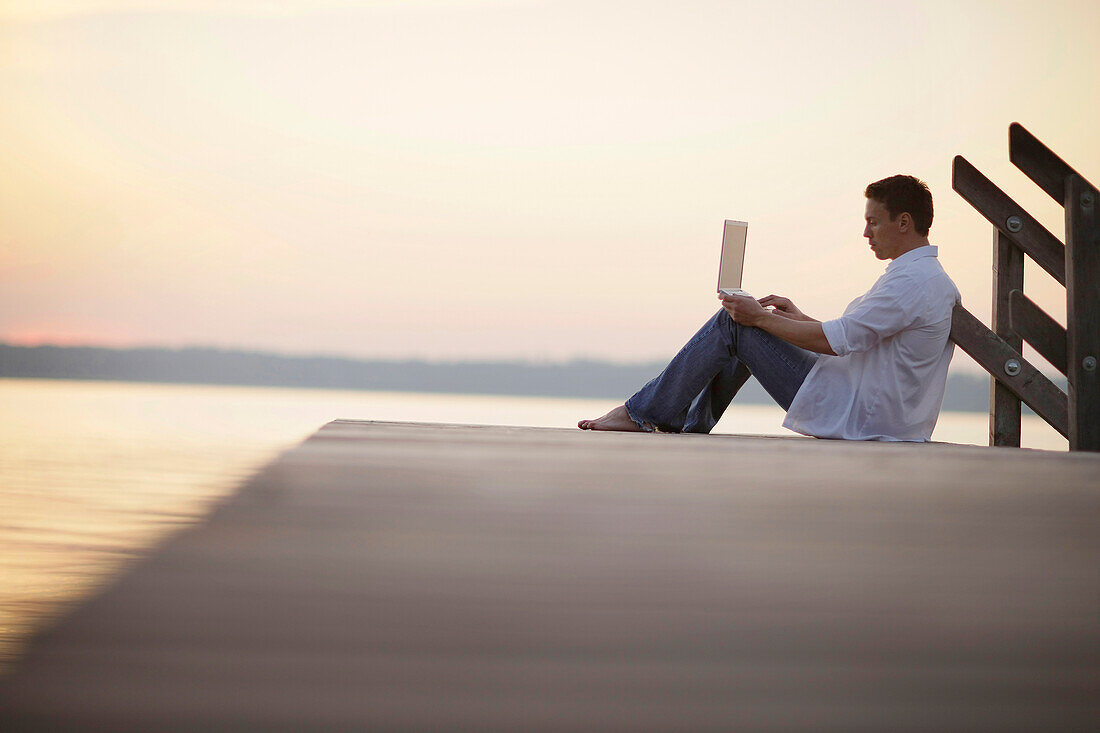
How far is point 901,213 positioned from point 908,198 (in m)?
0.05

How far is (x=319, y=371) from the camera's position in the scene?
22.8 m

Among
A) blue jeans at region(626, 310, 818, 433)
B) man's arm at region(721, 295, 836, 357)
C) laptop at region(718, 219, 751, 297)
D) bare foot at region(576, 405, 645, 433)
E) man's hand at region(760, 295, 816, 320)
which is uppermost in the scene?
laptop at region(718, 219, 751, 297)

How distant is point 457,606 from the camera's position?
58cm

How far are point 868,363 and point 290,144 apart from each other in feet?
50.0

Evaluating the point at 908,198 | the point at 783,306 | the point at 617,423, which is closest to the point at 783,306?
the point at 783,306

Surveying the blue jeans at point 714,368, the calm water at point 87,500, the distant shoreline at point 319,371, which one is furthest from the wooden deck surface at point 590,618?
the distant shoreline at point 319,371

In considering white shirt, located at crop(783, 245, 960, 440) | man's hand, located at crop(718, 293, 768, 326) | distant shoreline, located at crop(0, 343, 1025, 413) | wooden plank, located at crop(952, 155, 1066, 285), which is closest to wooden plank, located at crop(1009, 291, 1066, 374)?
wooden plank, located at crop(952, 155, 1066, 285)

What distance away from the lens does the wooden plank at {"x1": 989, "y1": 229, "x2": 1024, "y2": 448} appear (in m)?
2.52

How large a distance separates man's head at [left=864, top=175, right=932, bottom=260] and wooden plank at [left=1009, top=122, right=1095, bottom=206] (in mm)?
375

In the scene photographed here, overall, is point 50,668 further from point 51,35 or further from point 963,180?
point 51,35

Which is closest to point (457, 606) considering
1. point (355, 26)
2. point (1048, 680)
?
point (1048, 680)

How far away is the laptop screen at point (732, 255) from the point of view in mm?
2447

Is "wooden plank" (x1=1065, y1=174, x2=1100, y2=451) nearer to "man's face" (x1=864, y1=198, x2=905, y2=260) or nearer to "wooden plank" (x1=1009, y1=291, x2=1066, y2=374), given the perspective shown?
"wooden plank" (x1=1009, y1=291, x2=1066, y2=374)

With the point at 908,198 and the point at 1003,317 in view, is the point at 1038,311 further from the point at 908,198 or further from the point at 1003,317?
the point at 908,198
